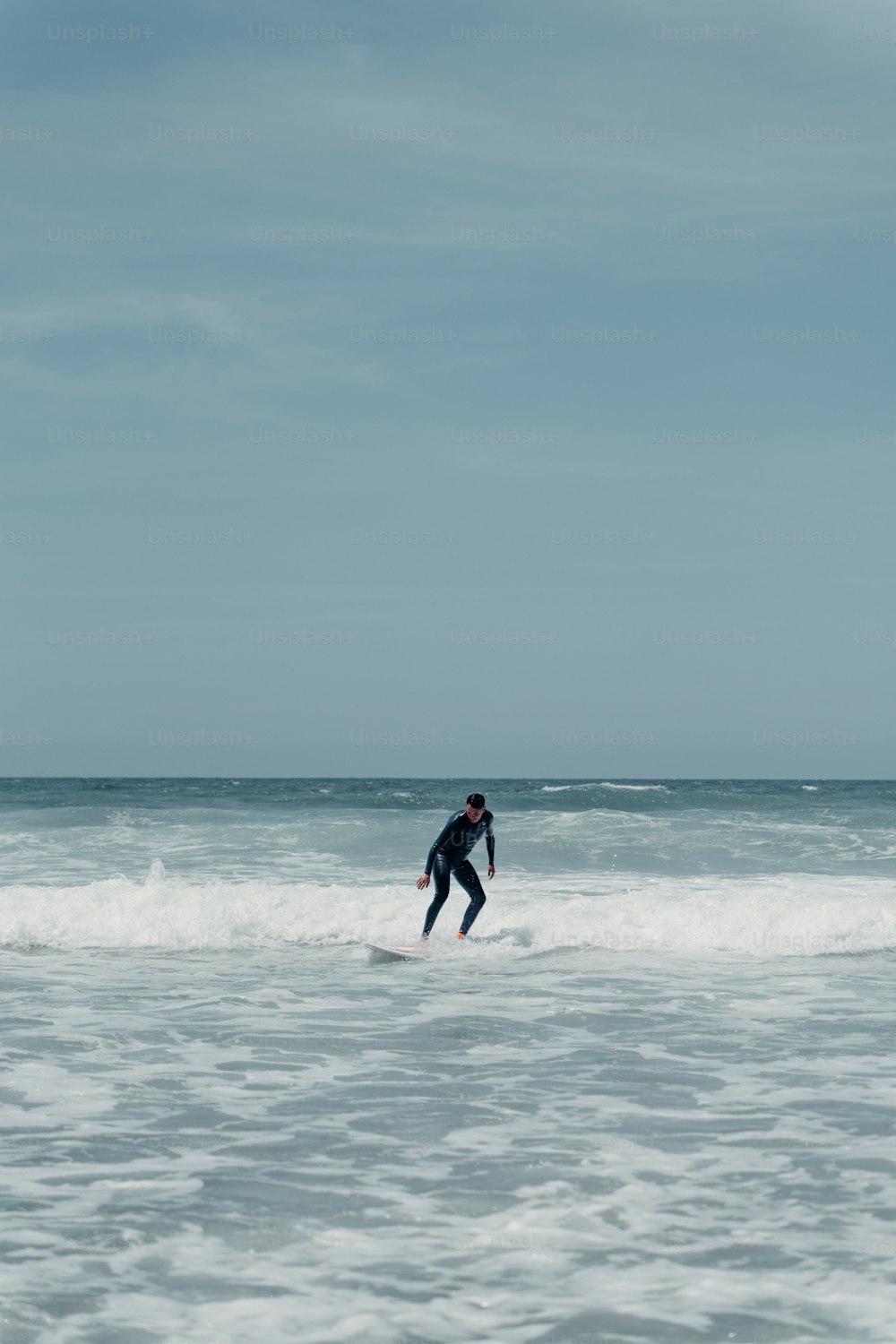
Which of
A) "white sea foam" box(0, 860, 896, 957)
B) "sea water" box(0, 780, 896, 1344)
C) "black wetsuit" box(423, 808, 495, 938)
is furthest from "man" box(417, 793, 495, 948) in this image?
"white sea foam" box(0, 860, 896, 957)

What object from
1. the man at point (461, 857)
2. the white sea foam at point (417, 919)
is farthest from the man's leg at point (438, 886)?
the white sea foam at point (417, 919)

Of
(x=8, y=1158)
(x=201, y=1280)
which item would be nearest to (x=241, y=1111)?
(x=8, y=1158)

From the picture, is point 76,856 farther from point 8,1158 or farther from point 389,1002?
point 8,1158

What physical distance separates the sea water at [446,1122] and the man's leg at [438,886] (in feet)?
1.47

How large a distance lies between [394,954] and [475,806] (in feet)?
6.75

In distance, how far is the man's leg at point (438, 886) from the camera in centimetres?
1454

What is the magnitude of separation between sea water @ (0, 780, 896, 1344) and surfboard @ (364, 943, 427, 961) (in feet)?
1.24

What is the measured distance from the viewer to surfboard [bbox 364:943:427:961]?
1352 centimetres

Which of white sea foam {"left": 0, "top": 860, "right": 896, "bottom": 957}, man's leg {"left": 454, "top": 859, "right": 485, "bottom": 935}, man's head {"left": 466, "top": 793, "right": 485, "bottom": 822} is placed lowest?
white sea foam {"left": 0, "top": 860, "right": 896, "bottom": 957}

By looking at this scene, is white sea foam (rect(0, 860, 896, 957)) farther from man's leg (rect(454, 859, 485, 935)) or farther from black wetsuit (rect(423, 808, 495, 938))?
black wetsuit (rect(423, 808, 495, 938))

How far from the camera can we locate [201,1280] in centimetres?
483

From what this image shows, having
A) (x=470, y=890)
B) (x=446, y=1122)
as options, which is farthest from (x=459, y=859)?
(x=446, y=1122)

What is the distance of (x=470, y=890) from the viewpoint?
14.7m

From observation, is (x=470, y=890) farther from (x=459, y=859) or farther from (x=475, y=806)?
(x=475, y=806)
